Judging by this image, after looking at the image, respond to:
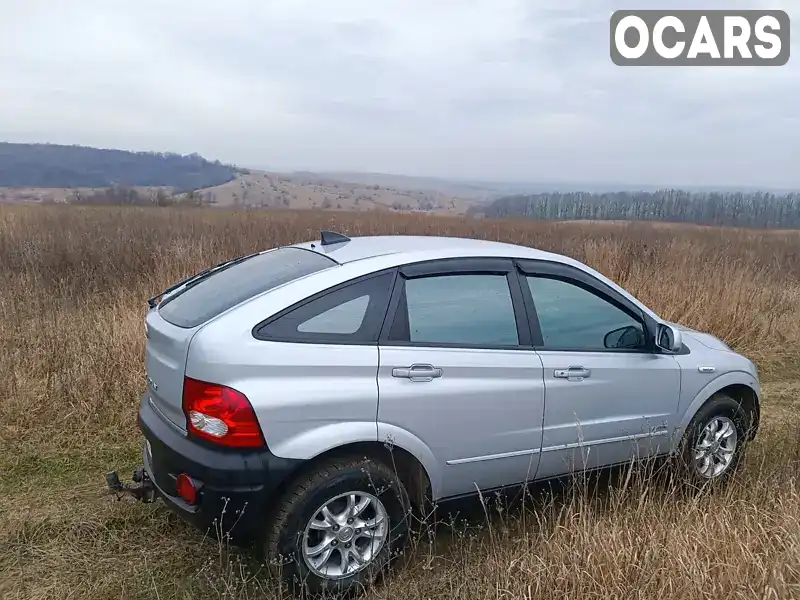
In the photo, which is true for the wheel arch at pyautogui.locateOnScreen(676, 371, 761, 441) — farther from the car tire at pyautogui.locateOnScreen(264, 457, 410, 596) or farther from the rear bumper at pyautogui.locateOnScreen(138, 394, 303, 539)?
the rear bumper at pyautogui.locateOnScreen(138, 394, 303, 539)

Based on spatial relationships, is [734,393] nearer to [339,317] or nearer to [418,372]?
[418,372]

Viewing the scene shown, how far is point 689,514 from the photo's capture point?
9.36 feet

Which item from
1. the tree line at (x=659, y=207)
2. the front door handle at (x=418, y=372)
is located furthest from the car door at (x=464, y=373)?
the tree line at (x=659, y=207)

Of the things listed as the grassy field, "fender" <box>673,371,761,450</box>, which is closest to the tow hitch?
the grassy field

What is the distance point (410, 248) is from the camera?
10.1 feet

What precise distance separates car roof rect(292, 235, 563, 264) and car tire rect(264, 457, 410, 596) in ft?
3.39

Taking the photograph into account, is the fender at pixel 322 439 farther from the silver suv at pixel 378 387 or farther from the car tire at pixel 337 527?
the car tire at pixel 337 527

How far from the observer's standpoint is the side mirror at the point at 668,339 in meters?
3.45

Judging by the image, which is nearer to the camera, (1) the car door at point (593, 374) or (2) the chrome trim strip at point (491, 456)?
(2) the chrome trim strip at point (491, 456)

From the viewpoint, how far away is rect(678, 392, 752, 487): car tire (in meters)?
3.71

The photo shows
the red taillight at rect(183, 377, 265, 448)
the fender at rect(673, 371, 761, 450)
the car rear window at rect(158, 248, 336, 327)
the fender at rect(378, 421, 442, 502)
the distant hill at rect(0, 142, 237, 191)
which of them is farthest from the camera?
the distant hill at rect(0, 142, 237, 191)

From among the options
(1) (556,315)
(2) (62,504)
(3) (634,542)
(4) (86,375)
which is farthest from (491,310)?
(4) (86,375)

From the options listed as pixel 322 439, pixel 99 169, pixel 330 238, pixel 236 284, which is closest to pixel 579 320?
pixel 330 238

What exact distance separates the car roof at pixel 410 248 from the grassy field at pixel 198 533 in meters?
1.34
